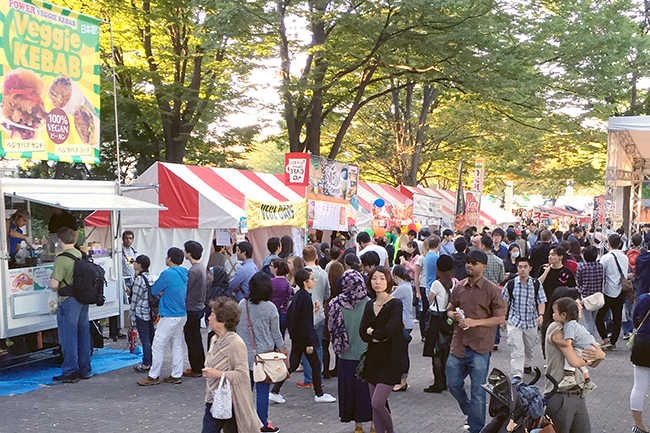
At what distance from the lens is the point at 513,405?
414cm

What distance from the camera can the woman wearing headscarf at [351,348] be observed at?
20.2ft

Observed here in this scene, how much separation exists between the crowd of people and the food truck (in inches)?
27.4

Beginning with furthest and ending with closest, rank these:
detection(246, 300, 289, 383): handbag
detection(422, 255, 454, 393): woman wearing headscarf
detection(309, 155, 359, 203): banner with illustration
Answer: detection(309, 155, 359, 203): banner with illustration → detection(422, 255, 454, 393): woman wearing headscarf → detection(246, 300, 289, 383): handbag

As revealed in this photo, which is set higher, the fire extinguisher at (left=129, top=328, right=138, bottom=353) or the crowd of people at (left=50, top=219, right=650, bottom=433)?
the crowd of people at (left=50, top=219, right=650, bottom=433)

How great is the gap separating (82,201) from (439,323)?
5300 millimetres

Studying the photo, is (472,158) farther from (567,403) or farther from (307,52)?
(567,403)

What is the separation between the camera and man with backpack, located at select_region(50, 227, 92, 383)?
852cm

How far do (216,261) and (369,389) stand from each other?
7.91 metres

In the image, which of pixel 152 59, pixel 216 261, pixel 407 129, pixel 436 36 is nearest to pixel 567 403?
pixel 216 261

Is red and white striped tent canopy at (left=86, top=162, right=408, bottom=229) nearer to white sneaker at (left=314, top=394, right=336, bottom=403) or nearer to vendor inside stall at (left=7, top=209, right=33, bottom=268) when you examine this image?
vendor inside stall at (left=7, top=209, right=33, bottom=268)

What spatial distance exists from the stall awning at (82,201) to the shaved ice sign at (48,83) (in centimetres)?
58

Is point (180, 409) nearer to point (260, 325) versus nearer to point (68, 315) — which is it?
point (260, 325)

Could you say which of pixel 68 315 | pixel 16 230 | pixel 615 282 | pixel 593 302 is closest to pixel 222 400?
pixel 68 315

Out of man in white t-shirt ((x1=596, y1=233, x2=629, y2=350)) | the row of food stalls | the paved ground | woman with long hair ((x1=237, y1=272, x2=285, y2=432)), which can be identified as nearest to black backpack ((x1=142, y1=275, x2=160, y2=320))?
the paved ground
